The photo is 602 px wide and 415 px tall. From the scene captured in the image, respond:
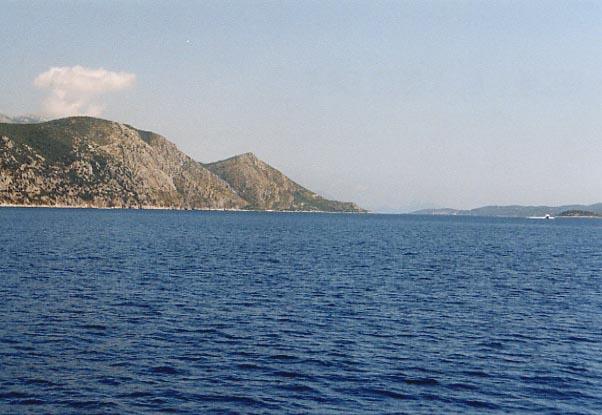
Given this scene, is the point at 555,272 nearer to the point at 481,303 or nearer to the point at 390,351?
the point at 481,303

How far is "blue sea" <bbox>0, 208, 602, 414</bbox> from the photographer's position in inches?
1237

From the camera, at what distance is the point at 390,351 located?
41.4 metres

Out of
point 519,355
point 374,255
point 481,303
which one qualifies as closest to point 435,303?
point 481,303

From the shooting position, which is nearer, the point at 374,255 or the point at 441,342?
the point at 441,342

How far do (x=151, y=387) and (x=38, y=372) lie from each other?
7625 mm

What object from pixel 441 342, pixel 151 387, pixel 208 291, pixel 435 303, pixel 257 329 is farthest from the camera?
pixel 208 291

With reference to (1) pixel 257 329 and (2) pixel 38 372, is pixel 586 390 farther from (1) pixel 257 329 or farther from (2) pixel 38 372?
(2) pixel 38 372

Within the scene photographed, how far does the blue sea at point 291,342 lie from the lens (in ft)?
103

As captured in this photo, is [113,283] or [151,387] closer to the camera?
[151,387]

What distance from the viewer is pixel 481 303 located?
63.4 m

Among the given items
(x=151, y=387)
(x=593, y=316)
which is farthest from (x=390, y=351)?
(x=593, y=316)

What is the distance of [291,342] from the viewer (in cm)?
4344

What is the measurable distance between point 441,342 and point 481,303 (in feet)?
68.9

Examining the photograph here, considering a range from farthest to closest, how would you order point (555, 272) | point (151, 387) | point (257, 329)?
point (555, 272) < point (257, 329) < point (151, 387)
